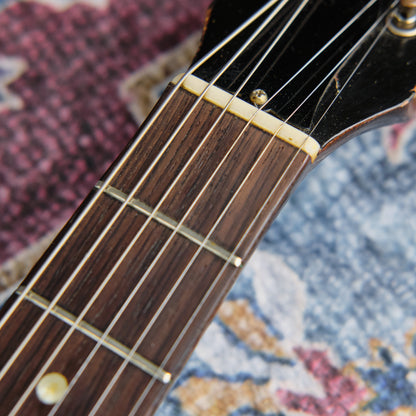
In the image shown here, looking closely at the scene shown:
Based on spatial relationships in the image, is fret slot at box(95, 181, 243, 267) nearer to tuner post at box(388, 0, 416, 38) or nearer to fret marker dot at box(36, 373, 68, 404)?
fret marker dot at box(36, 373, 68, 404)

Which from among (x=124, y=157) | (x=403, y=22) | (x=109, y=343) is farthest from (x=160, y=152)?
(x=403, y=22)

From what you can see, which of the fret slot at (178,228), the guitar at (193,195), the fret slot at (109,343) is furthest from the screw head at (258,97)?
the fret slot at (109,343)

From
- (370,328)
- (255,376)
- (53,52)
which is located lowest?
(255,376)

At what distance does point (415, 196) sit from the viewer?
0.63m

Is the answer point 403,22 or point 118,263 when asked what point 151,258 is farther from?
point 403,22

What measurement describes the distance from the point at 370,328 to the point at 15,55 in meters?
0.60

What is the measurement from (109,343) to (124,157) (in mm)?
156

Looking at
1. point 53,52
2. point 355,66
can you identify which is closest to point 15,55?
point 53,52

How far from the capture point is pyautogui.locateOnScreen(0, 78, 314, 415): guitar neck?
36 centimetres

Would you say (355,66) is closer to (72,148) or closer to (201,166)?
(201,166)

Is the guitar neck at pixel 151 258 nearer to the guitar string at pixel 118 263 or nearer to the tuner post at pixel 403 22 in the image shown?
the guitar string at pixel 118 263

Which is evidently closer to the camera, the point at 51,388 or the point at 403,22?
the point at 51,388

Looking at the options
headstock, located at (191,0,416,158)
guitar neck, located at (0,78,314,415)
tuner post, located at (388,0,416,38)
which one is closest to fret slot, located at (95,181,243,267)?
guitar neck, located at (0,78,314,415)

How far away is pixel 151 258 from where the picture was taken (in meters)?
0.39
